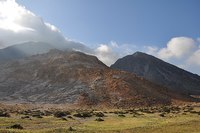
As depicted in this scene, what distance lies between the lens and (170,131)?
3709 centimetres

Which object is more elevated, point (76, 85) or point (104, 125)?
point (76, 85)

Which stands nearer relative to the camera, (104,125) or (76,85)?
(104,125)

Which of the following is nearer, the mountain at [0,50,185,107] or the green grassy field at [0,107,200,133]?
the green grassy field at [0,107,200,133]

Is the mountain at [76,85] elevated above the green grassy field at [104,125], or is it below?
above

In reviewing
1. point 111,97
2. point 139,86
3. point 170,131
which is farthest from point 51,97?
point 170,131

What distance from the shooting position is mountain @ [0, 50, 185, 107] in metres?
118

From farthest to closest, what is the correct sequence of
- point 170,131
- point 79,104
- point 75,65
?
point 75,65 < point 79,104 < point 170,131

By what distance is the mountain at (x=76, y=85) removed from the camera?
11781cm

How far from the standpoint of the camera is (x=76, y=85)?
132 metres

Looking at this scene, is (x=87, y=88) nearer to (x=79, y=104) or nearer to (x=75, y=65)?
(x=79, y=104)

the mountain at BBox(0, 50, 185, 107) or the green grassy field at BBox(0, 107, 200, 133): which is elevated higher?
the mountain at BBox(0, 50, 185, 107)

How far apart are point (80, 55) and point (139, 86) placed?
44547 mm

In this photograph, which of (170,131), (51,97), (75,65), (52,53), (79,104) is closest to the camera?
(170,131)

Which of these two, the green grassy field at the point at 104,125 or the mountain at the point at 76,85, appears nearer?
the green grassy field at the point at 104,125
